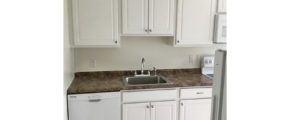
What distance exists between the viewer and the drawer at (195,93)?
2.49 metres

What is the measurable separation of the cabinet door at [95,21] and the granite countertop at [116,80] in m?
0.46

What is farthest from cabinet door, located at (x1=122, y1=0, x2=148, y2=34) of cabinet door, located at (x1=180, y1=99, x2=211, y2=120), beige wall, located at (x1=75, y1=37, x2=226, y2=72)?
cabinet door, located at (x1=180, y1=99, x2=211, y2=120)

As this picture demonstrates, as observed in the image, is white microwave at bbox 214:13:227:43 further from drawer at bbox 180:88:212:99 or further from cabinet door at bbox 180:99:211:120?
cabinet door at bbox 180:99:211:120

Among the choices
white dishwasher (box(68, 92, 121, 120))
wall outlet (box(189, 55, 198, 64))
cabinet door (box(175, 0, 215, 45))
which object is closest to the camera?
white dishwasher (box(68, 92, 121, 120))

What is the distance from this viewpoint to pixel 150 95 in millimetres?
2408

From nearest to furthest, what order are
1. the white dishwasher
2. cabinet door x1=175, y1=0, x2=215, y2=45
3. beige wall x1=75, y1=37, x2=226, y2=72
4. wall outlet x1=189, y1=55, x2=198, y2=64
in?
the white dishwasher, cabinet door x1=175, y1=0, x2=215, y2=45, beige wall x1=75, y1=37, x2=226, y2=72, wall outlet x1=189, y1=55, x2=198, y2=64

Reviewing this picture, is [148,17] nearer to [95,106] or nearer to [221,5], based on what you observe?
[221,5]

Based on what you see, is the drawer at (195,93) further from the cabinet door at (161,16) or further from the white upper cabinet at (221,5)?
the white upper cabinet at (221,5)

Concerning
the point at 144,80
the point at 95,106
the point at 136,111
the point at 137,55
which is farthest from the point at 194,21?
the point at 95,106

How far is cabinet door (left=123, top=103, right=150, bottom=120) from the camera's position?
2.38 metres

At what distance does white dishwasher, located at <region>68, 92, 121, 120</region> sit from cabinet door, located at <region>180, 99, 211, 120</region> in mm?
744

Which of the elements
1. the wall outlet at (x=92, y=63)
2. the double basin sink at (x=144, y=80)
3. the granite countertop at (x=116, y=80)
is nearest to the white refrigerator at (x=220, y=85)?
the granite countertop at (x=116, y=80)

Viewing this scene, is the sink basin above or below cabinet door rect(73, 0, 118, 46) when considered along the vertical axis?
below
